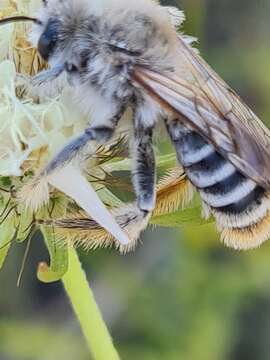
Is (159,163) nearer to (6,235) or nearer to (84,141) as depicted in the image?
(84,141)

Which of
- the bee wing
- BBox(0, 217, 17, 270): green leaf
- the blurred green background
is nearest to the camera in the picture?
the bee wing

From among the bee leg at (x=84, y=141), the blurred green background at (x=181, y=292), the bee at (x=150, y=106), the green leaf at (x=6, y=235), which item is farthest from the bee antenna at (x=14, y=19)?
the blurred green background at (x=181, y=292)

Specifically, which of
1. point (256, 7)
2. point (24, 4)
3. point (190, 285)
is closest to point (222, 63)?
point (256, 7)

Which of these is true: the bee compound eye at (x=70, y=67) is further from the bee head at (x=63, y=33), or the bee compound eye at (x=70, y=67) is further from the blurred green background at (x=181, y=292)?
the blurred green background at (x=181, y=292)

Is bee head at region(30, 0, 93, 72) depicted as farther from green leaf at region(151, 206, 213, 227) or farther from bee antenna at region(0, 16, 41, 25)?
green leaf at region(151, 206, 213, 227)

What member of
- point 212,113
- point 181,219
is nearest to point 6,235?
point 181,219

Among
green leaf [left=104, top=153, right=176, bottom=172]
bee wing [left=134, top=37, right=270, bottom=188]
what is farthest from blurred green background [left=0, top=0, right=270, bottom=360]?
bee wing [left=134, top=37, right=270, bottom=188]

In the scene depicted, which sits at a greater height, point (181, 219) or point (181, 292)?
point (181, 219)
